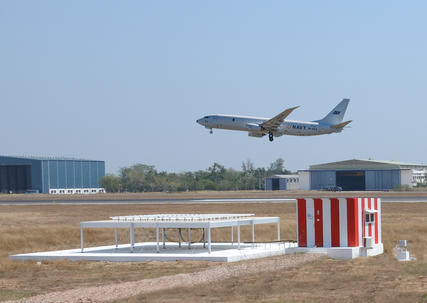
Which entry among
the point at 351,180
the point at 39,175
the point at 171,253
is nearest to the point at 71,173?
the point at 39,175

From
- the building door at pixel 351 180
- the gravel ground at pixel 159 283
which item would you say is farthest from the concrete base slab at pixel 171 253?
the building door at pixel 351 180

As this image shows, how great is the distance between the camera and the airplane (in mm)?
66250

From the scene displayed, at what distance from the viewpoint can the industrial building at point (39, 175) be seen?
167 meters

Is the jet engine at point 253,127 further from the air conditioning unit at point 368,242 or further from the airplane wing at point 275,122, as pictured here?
the air conditioning unit at point 368,242

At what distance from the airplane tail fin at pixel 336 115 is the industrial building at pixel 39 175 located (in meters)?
104

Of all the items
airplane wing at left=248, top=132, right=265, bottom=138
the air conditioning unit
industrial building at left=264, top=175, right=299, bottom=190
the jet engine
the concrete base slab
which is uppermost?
the jet engine

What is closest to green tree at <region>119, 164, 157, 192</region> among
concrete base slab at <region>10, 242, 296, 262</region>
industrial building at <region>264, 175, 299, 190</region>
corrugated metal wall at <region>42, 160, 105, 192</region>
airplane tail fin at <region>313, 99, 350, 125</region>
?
corrugated metal wall at <region>42, 160, 105, 192</region>

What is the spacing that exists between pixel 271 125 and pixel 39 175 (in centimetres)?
11210

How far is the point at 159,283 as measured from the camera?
17.5 meters

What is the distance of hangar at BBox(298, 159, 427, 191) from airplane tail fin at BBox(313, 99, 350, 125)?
223 feet

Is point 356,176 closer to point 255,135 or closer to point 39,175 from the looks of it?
point 39,175

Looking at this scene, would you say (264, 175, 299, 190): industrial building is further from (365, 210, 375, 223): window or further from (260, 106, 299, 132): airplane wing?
(365, 210, 375, 223): window

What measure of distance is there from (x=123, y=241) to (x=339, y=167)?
414 ft

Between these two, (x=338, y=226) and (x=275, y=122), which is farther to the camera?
(x=275, y=122)
